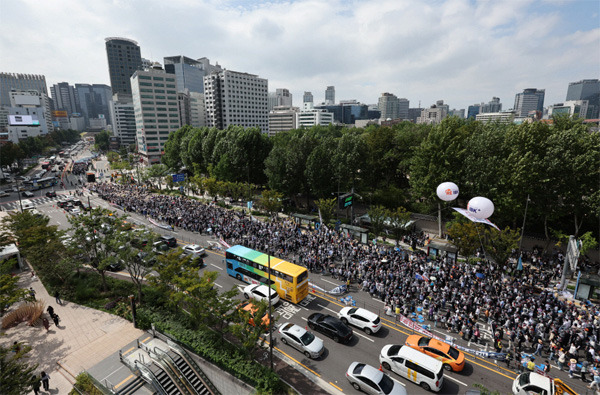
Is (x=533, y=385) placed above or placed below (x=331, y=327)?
above

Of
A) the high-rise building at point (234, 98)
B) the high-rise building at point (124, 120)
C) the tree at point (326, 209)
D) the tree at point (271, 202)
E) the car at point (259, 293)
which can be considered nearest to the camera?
the car at point (259, 293)

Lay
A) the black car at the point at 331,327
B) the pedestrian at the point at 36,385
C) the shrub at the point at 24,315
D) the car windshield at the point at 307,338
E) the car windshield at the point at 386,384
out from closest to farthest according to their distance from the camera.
Answer: the car windshield at the point at 386,384
the pedestrian at the point at 36,385
the car windshield at the point at 307,338
the black car at the point at 331,327
the shrub at the point at 24,315

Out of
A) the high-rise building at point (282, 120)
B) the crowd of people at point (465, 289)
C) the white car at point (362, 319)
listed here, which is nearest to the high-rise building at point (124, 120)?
the high-rise building at point (282, 120)

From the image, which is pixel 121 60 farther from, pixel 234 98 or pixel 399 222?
pixel 399 222

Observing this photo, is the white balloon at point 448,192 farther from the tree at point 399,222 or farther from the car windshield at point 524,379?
the car windshield at point 524,379

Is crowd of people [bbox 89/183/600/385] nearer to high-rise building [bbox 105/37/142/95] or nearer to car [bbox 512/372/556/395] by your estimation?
car [bbox 512/372/556/395]

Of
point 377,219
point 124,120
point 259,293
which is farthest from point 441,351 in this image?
point 124,120

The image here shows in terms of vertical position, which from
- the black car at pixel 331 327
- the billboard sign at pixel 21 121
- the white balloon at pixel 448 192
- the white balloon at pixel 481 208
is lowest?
the black car at pixel 331 327

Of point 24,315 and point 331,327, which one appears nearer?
point 331,327
